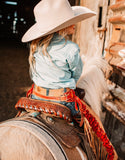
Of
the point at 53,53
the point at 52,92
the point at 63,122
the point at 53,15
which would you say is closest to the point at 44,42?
the point at 53,53

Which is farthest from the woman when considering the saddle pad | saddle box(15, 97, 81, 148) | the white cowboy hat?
the saddle pad

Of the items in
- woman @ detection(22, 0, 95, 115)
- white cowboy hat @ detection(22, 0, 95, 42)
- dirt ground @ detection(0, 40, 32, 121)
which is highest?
white cowboy hat @ detection(22, 0, 95, 42)

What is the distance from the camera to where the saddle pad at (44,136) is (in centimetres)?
96

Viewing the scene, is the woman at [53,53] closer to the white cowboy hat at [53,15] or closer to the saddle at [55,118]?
the white cowboy hat at [53,15]

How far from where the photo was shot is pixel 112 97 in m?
2.23

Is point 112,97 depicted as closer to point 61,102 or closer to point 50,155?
point 61,102

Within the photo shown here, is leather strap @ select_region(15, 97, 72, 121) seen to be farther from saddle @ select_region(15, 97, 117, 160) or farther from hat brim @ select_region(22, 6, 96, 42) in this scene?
hat brim @ select_region(22, 6, 96, 42)

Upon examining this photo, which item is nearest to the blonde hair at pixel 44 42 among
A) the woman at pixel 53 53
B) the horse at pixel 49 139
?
the woman at pixel 53 53

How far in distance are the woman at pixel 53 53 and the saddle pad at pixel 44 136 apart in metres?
0.33

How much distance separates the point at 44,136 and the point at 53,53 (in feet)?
2.28

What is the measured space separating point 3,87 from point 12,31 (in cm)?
1654

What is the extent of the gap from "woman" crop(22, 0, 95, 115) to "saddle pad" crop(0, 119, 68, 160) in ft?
1.10

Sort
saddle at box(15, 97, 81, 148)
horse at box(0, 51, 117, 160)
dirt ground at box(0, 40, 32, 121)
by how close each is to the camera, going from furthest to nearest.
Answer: dirt ground at box(0, 40, 32, 121) → saddle at box(15, 97, 81, 148) → horse at box(0, 51, 117, 160)

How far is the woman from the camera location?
123 cm
